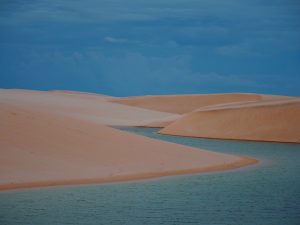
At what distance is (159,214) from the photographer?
1559 cm

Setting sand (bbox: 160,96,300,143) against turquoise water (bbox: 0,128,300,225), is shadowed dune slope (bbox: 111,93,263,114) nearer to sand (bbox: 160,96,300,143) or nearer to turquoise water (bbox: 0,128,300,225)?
sand (bbox: 160,96,300,143)

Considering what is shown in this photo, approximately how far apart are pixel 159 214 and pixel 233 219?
180 cm

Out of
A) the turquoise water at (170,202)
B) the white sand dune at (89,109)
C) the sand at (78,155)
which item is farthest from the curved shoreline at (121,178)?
the white sand dune at (89,109)

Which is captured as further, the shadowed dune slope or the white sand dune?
the shadowed dune slope

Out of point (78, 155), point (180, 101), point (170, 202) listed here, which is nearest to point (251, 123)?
point (78, 155)

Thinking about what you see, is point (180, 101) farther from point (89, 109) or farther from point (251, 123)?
point (251, 123)

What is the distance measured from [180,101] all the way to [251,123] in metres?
68.3

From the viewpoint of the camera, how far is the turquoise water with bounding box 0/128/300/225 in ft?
49.3

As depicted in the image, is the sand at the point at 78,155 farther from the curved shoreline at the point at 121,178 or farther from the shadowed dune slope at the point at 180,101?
the shadowed dune slope at the point at 180,101

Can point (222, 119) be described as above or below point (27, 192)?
above

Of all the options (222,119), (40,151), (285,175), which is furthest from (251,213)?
(222,119)

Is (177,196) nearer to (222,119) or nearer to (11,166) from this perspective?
(11,166)

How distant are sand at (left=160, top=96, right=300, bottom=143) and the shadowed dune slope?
184 ft

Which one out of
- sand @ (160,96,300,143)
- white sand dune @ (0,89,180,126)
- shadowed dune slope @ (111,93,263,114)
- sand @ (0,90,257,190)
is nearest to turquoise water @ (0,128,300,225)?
sand @ (0,90,257,190)
